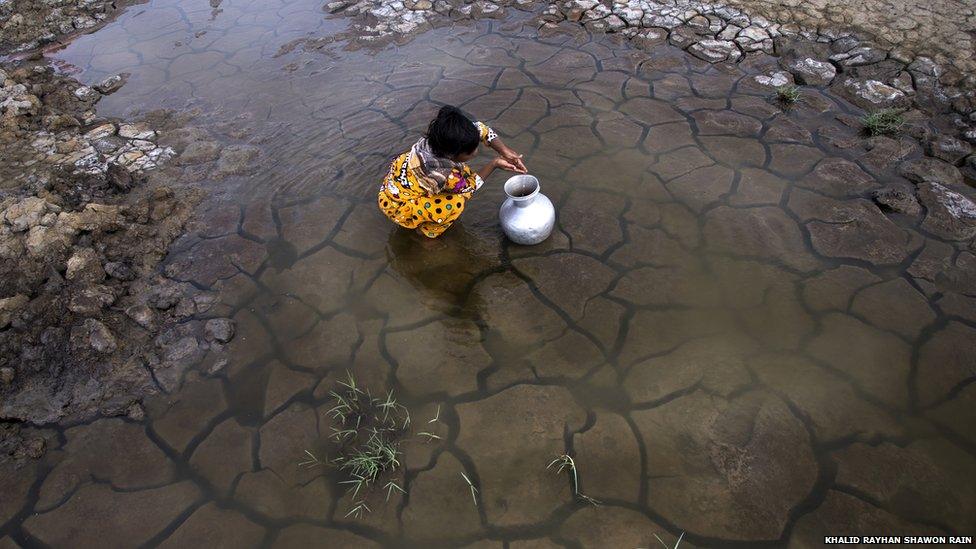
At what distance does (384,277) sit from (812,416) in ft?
7.49

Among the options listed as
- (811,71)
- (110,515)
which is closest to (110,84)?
(110,515)

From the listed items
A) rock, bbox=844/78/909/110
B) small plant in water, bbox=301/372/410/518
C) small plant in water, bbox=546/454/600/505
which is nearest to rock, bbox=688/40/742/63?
rock, bbox=844/78/909/110

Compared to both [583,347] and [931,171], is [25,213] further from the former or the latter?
[931,171]

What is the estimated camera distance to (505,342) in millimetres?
2834

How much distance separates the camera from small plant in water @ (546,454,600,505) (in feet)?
7.36

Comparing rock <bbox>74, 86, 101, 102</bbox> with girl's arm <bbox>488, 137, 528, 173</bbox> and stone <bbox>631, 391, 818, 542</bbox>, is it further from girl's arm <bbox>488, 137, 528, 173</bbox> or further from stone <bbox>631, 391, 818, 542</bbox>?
stone <bbox>631, 391, 818, 542</bbox>

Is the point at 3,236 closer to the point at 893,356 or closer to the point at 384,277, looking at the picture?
the point at 384,277

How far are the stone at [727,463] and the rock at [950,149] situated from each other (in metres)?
2.42

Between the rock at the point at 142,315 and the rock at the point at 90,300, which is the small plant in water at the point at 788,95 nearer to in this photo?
the rock at the point at 142,315

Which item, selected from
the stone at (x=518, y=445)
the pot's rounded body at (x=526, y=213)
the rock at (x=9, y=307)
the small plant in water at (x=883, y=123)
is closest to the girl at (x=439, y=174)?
the pot's rounded body at (x=526, y=213)

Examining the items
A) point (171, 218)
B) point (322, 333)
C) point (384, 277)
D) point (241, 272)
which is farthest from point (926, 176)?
point (171, 218)

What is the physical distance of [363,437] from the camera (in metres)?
2.51

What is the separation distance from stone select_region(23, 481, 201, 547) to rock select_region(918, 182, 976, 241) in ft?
13.5

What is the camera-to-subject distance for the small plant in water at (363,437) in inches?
92.3
